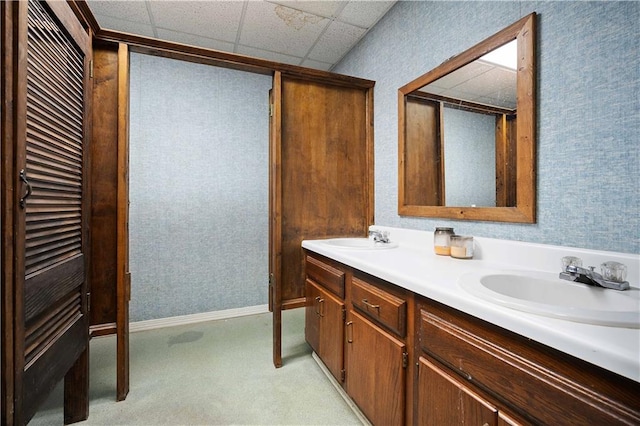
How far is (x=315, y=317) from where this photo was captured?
179cm

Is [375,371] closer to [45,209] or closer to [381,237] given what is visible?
[381,237]

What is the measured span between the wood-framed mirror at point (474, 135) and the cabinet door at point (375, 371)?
758 millimetres

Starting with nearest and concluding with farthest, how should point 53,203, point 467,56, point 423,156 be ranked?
point 53,203 → point 467,56 → point 423,156

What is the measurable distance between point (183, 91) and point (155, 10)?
64 centimetres

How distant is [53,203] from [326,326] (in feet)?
4.52

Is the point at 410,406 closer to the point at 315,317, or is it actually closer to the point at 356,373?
the point at 356,373

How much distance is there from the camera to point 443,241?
1413mm

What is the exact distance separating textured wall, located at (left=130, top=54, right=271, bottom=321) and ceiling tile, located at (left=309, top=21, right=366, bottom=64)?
1.98ft

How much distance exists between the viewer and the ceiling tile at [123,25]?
6.99ft

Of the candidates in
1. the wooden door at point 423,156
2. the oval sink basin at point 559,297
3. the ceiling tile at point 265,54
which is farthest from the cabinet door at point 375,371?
the ceiling tile at point 265,54

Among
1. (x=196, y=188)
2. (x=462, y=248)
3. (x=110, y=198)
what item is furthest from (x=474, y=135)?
(x=196, y=188)

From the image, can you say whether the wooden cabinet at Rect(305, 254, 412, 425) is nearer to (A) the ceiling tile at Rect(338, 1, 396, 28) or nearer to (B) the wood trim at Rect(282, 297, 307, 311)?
(B) the wood trim at Rect(282, 297, 307, 311)

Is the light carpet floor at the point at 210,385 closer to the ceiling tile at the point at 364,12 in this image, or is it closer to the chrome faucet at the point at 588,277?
the chrome faucet at the point at 588,277

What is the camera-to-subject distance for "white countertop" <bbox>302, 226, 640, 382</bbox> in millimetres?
502
